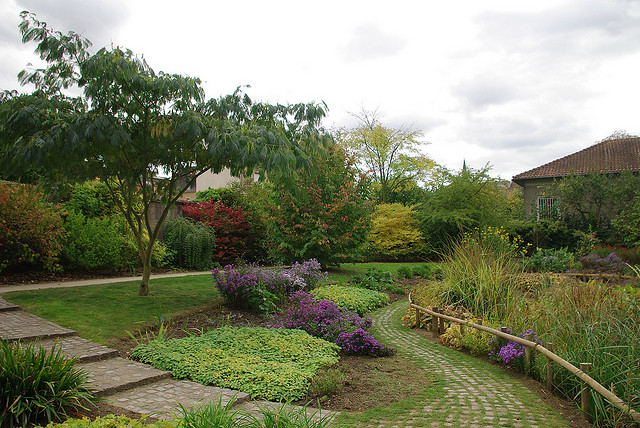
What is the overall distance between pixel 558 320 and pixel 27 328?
22.4 feet

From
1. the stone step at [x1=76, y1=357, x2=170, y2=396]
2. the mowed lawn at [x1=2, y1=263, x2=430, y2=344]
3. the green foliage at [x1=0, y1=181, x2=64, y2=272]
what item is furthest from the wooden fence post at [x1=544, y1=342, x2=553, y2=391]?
the green foliage at [x1=0, y1=181, x2=64, y2=272]

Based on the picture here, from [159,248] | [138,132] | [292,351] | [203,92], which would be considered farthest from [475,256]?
[159,248]

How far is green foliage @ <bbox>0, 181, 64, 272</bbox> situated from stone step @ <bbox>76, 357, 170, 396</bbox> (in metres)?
5.89

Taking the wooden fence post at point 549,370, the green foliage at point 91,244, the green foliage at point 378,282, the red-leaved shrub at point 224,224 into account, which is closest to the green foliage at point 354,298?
the green foliage at point 378,282

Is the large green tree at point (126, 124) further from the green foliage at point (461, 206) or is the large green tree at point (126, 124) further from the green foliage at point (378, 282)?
the green foliage at point (461, 206)

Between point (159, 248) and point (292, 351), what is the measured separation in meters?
8.66

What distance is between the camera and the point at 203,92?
297 inches

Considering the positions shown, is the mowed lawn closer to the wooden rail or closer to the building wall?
the wooden rail

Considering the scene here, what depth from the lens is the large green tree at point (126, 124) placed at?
21.4 feet

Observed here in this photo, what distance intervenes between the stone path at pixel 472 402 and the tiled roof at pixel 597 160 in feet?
76.4

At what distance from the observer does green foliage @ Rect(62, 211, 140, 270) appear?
10.8 m

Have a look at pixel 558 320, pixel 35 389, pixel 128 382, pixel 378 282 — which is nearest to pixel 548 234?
pixel 378 282

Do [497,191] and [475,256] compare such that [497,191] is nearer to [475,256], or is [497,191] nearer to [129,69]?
[475,256]

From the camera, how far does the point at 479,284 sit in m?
7.67
